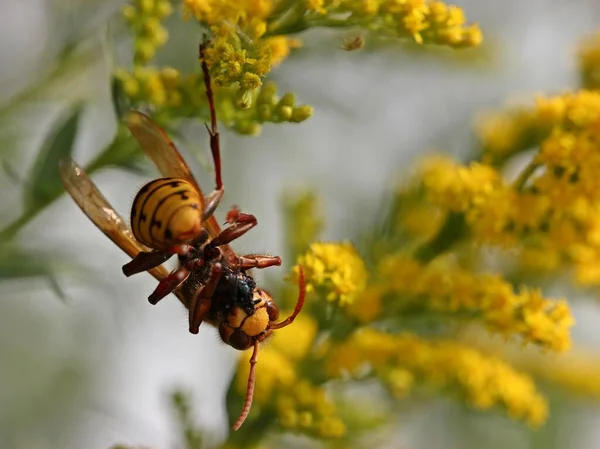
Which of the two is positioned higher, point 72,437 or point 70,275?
point 70,275

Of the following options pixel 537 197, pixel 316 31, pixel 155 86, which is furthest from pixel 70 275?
pixel 316 31

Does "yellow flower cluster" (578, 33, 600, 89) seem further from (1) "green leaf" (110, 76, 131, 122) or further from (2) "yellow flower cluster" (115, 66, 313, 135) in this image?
(1) "green leaf" (110, 76, 131, 122)

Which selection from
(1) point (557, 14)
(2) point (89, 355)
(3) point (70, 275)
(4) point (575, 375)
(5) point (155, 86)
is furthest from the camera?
(1) point (557, 14)

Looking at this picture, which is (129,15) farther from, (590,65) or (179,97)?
(590,65)

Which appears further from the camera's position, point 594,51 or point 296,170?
point 296,170

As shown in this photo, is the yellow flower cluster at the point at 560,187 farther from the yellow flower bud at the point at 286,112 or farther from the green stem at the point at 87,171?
the green stem at the point at 87,171

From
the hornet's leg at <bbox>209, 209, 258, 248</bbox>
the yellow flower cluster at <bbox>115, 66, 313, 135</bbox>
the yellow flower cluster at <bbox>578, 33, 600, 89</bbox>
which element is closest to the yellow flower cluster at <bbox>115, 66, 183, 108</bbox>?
the yellow flower cluster at <bbox>115, 66, 313, 135</bbox>

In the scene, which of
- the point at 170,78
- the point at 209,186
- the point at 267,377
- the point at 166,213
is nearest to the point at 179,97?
→ the point at 170,78

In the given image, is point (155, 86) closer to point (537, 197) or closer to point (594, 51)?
point (537, 197)
